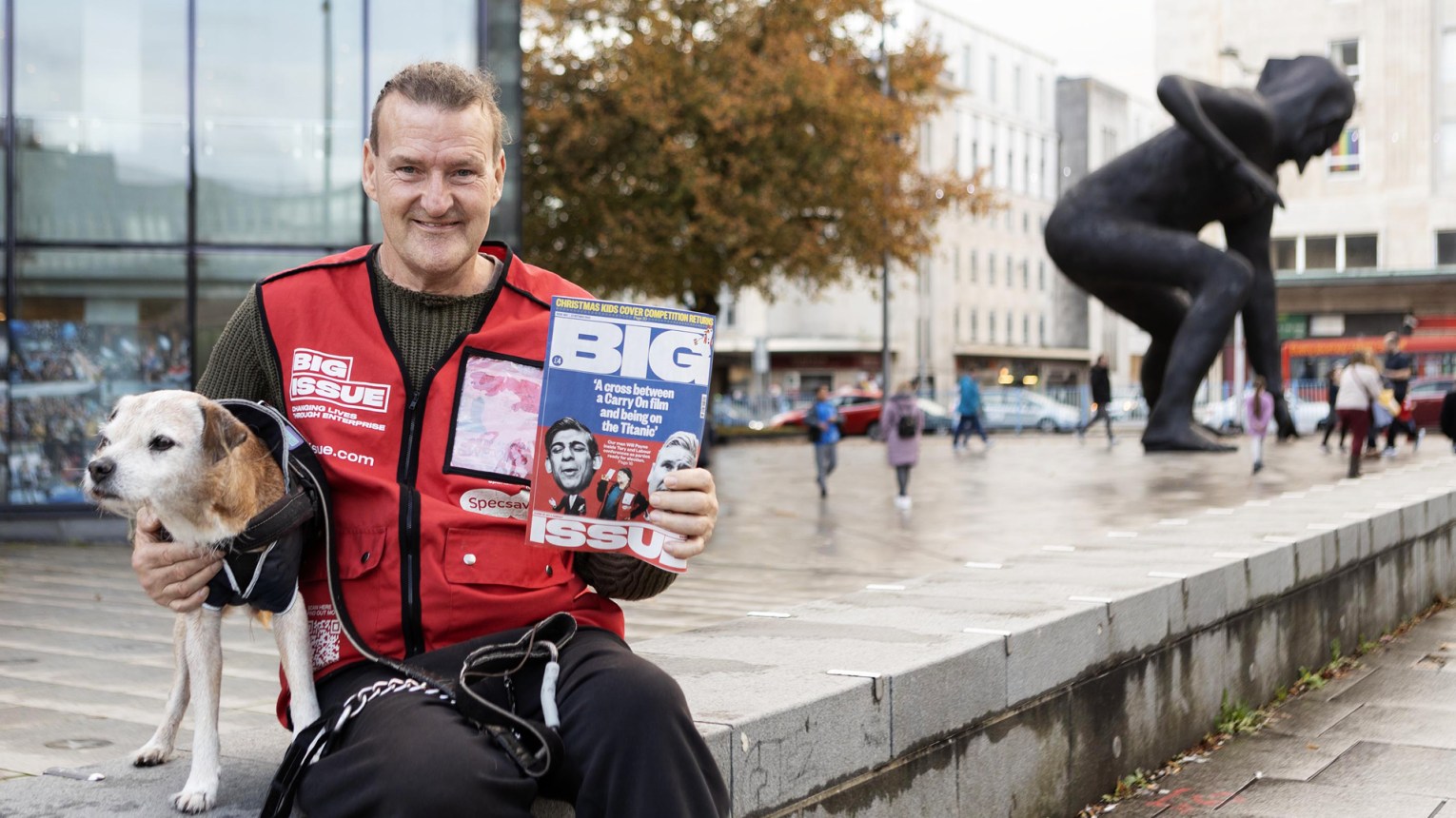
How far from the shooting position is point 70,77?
14.1 metres

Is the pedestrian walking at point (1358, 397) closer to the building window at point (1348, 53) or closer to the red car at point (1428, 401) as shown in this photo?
the red car at point (1428, 401)

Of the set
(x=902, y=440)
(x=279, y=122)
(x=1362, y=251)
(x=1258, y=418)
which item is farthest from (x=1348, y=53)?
(x=279, y=122)

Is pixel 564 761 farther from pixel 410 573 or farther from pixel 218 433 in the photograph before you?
pixel 218 433

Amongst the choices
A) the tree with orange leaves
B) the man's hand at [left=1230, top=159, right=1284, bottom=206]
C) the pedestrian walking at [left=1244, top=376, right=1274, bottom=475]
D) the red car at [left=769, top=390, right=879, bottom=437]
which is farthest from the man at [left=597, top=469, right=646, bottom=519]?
the red car at [left=769, top=390, right=879, bottom=437]

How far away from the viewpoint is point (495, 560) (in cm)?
301

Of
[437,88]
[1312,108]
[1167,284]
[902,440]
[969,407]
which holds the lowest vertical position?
[902,440]

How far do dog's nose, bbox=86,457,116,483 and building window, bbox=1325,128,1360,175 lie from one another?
53.0 m

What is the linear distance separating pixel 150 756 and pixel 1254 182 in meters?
18.9

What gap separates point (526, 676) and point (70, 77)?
13119 millimetres

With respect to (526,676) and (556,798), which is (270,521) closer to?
(526,676)

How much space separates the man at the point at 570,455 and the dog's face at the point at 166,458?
0.57 meters

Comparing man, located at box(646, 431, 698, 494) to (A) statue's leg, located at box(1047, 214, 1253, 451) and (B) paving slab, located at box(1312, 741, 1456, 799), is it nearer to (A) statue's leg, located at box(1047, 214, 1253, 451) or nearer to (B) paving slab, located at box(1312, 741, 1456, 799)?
(B) paving slab, located at box(1312, 741, 1456, 799)

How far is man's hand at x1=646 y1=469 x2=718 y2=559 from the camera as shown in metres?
2.91

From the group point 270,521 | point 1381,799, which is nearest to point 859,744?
point 270,521
